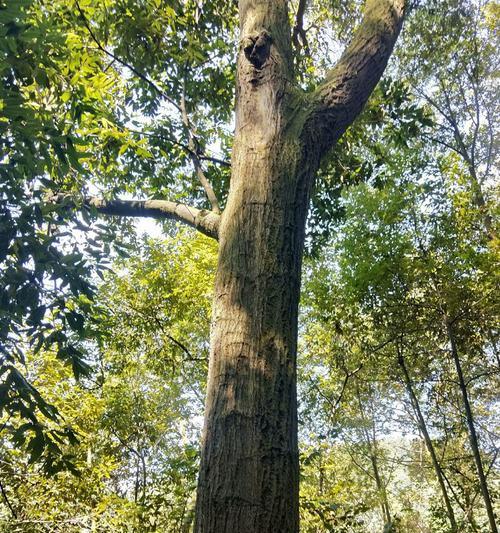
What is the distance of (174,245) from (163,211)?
217 inches

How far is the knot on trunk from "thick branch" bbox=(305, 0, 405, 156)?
0.27 metres

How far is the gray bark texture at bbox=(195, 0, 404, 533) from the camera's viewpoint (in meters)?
1.16

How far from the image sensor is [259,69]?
6.25 feet

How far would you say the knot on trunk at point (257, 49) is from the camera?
1.91 metres

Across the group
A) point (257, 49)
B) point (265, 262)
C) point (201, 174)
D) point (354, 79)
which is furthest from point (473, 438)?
point (257, 49)

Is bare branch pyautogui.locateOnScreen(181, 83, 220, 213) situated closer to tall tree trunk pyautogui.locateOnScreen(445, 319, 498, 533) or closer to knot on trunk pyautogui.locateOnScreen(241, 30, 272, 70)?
knot on trunk pyautogui.locateOnScreen(241, 30, 272, 70)

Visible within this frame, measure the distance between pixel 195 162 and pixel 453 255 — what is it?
4664 mm

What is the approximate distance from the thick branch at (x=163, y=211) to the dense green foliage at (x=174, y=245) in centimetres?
24

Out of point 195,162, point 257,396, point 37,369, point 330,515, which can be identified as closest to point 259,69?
point 195,162

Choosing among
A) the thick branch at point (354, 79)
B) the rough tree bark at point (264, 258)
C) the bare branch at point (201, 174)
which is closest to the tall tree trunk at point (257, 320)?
the rough tree bark at point (264, 258)

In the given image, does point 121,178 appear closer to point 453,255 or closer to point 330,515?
point 330,515

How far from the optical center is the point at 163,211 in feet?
8.28

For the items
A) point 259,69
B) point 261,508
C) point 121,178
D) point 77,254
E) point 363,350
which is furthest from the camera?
point 363,350

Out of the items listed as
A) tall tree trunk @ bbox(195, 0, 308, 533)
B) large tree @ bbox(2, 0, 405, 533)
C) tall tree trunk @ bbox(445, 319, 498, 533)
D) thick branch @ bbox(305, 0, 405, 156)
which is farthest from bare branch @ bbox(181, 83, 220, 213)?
tall tree trunk @ bbox(445, 319, 498, 533)
